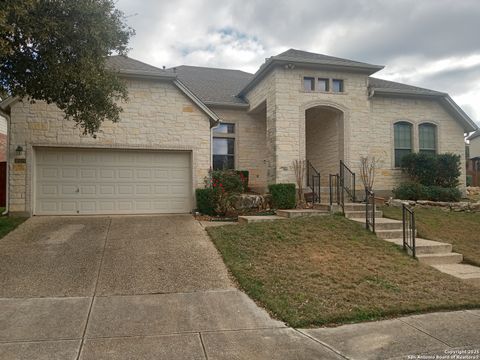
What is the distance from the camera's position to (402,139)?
598 inches

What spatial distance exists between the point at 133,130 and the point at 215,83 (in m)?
7.58

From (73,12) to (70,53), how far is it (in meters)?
0.82

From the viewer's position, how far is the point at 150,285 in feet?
19.1

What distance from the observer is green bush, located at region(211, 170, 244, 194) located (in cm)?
1255

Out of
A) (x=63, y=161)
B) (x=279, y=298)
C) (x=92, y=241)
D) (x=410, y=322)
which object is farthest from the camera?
(x=63, y=161)

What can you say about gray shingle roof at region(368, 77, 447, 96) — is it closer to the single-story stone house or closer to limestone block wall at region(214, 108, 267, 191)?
the single-story stone house

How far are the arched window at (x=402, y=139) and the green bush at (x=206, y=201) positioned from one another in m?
8.29

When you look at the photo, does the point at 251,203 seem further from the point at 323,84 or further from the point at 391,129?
the point at 391,129

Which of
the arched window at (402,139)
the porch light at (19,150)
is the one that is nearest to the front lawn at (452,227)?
the arched window at (402,139)

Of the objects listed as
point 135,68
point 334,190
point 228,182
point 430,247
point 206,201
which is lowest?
point 430,247

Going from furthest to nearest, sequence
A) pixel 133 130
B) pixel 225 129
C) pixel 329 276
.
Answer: pixel 225 129
pixel 133 130
pixel 329 276

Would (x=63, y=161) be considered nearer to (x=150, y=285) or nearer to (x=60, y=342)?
(x=150, y=285)

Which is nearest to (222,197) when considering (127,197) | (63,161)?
(127,197)

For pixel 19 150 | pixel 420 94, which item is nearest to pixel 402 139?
pixel 420 94
